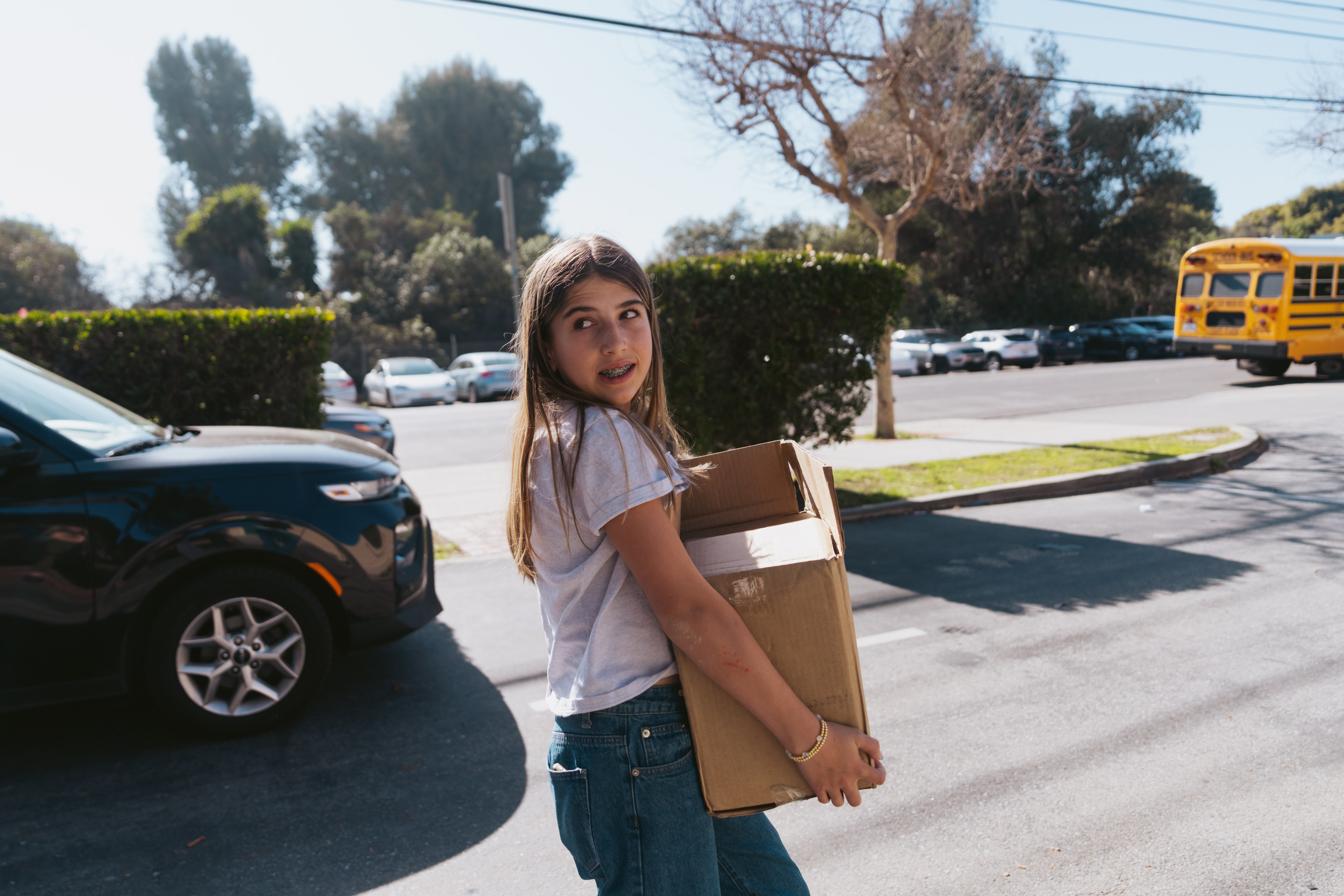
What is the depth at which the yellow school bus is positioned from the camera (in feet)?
61.0

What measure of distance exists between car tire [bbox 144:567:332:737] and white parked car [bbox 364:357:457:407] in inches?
817

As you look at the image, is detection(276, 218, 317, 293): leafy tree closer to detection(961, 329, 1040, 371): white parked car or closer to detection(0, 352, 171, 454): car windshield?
detection(961, 329, 1040, 371): white parked car

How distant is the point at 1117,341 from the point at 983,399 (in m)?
16.0

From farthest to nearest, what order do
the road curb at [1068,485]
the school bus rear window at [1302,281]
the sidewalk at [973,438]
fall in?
the school bus rear window at [1302,281], the sidewalk at [973,438], the road curb at [1068,485]

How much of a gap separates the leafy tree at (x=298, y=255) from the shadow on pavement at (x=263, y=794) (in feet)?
127

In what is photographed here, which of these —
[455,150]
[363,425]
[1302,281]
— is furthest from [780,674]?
[455,150]

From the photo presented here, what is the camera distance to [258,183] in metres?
68.6

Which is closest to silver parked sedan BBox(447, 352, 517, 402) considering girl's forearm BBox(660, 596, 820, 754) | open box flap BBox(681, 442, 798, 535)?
open box flap BBox(681, 442, 798, 535)

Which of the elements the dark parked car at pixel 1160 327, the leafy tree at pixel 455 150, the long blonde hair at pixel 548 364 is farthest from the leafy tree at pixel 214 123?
the long blonde hair at pixel 548 364

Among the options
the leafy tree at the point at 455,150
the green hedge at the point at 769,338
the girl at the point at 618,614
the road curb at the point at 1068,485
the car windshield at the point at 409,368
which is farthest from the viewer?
the leafy tree at the point at 455,150

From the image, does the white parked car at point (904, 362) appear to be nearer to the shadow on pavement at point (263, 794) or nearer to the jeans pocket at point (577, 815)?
the shadow on pavement at point (263, 794)

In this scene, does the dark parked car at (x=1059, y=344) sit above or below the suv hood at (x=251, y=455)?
below

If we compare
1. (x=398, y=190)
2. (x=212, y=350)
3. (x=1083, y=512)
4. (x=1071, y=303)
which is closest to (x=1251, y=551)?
(x=1083, y=512)

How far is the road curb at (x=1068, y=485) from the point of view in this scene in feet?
26.3
